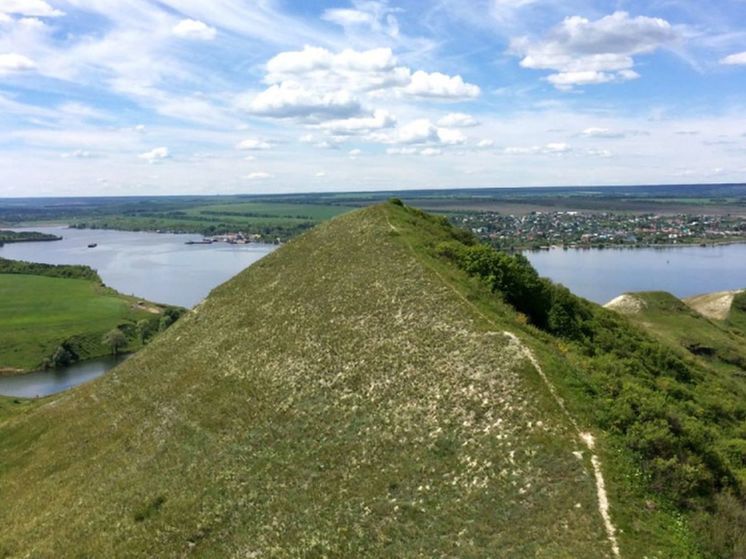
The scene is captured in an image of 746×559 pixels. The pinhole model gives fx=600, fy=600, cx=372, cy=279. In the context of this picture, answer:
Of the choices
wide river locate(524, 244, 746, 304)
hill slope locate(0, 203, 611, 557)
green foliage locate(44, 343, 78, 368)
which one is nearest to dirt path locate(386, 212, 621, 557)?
hill slope locate(0, 203, 611, 557)

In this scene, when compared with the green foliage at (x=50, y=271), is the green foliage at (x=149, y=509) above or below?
above

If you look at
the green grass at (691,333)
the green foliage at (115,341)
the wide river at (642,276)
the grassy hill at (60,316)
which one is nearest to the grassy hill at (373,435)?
the green grass at (691,333)

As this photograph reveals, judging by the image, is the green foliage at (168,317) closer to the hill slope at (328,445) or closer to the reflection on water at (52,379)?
the reflection on water at (52,379)

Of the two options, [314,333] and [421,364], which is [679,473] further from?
[314,333]

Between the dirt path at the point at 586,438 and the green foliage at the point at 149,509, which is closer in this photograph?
the dirt path at the point at 586,438

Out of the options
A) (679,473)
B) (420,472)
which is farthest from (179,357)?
(679,473)

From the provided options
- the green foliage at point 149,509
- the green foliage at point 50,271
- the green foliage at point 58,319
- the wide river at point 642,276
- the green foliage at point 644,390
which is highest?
the green foliage at point 644,390

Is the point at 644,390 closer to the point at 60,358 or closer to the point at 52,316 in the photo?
the point at 60,358
